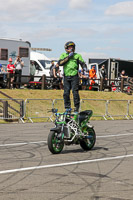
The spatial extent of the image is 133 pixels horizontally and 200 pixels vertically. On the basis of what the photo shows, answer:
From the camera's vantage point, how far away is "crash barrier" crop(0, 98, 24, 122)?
1845 centimetres

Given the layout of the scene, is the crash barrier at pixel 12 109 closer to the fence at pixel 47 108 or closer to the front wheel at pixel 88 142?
the fence at pixel 47 108

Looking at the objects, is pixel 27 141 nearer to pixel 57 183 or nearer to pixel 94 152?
pixel 94 152

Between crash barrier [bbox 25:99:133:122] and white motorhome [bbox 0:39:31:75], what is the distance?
8.82 m

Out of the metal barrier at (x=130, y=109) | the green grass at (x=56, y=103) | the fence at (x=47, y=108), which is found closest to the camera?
the fence at (x=47, y=108)

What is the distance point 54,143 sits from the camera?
28.1 ft

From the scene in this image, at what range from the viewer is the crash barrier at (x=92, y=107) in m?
19.7

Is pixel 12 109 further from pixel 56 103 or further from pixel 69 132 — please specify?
pixel 69 132

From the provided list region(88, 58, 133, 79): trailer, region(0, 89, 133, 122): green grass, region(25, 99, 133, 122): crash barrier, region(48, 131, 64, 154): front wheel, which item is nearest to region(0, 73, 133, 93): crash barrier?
region(0, 89, 133, 122): green grass

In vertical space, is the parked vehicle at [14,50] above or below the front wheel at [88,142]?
above

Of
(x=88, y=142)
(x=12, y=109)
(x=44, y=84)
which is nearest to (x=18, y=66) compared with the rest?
(x=44, y=84)

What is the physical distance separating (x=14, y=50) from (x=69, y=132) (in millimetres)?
21684

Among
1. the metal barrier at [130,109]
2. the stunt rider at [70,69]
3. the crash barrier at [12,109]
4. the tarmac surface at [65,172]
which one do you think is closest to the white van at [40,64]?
the metal barrier at [130,109]

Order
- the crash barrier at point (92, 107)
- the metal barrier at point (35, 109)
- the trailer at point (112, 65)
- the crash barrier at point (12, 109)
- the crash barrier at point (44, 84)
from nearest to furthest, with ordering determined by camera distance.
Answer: the crash barrier at point (12, 109) < the metal barrier at point (35, 109) < the crash barrier at point (92, 107) < the crash barrier at point (44, 84) < the trailer at point (112, 65)

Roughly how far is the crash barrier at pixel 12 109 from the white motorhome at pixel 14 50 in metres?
10.5
